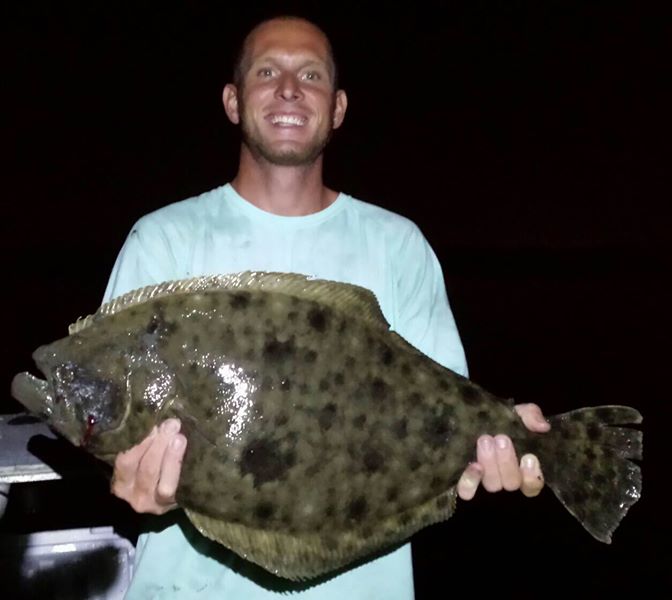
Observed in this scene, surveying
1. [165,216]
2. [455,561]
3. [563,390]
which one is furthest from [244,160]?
[563,390]

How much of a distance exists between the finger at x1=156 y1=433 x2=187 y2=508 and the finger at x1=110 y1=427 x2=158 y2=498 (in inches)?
2.2

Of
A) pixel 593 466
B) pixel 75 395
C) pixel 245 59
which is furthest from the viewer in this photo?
pixel 245 59

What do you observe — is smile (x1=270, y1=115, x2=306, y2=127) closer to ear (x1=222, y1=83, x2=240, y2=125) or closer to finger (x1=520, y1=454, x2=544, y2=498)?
ear (x1=222, y1=83, x2=240, y2=125)

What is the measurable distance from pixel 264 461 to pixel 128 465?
1.09 feet

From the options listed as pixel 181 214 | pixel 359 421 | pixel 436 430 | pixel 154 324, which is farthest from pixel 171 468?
pixel 181 214

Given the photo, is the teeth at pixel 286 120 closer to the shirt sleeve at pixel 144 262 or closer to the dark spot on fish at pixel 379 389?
the shirt sleeve at pixel 144 262

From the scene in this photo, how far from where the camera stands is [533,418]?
2.14m

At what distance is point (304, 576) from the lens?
2004 millimetres

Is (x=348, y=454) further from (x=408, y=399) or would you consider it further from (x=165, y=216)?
(x=165, y=216)

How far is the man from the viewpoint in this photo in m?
2.16

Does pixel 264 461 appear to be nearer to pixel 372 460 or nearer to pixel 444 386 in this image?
pixel 372 460

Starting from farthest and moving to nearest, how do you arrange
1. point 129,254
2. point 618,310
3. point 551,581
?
point 618,310 → point 551,581 → point 129,254

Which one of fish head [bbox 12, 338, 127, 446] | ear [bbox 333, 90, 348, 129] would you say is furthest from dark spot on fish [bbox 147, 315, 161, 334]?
ear [bbox 333, 90, 348, 129]

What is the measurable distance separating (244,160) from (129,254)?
51 centimetres
